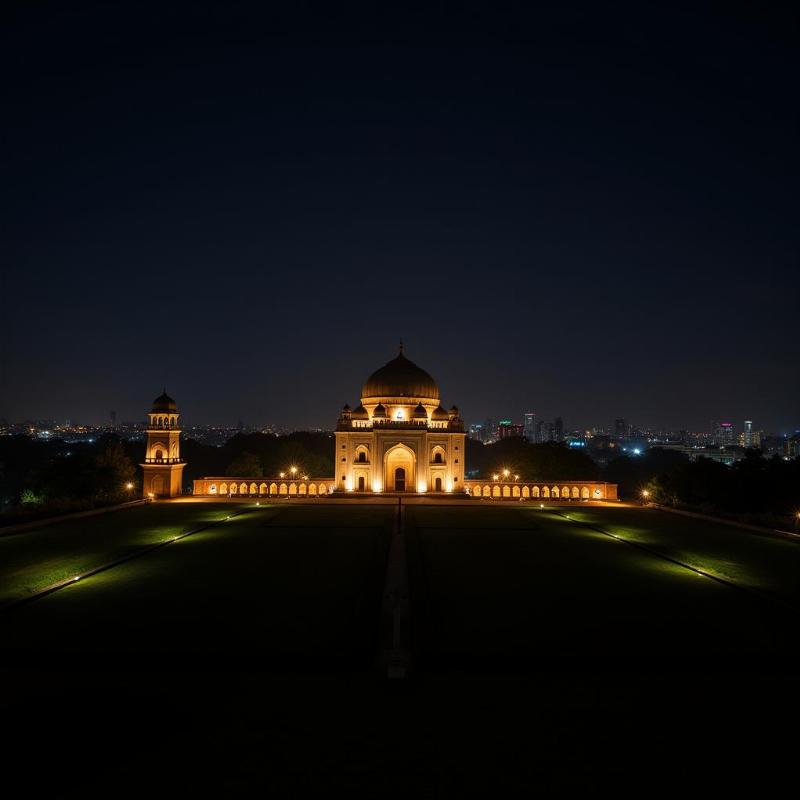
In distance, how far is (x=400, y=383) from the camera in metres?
49.4

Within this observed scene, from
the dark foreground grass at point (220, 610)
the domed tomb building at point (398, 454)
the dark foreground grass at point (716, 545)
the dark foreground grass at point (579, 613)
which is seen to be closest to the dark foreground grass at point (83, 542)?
the dark foreground grass at point (220, 610)

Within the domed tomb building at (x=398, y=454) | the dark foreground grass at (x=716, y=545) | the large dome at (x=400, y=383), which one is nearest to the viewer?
the dark foreground grass at (x=716, y=545)

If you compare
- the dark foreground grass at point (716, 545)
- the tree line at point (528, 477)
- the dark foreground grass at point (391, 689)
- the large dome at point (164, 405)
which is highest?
the large dome at point (164, 405)

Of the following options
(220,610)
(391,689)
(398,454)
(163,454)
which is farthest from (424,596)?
(163,454)

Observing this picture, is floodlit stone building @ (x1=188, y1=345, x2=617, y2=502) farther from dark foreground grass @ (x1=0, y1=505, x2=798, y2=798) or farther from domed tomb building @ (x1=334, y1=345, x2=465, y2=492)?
dark foreground grass @ (x1=0, y1=505, x2=798, y2=798)

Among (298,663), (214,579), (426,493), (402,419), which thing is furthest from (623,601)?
(402,419)

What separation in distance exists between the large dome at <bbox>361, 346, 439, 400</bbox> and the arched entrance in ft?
16.2

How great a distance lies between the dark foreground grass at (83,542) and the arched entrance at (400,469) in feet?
45.0

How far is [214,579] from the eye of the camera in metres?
17.2

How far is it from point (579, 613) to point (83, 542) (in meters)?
17.5

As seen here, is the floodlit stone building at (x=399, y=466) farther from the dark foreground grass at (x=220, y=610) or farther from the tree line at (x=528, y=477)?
the dark foreground grass at (x=220, y=610)

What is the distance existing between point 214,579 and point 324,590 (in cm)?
320

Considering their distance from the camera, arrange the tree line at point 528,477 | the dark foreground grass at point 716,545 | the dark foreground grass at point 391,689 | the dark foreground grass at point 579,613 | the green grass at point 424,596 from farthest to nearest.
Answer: the tree line at point 528,477
the dark foreground grass at point 716,545
the green grass at point 424,596
the dark foreground grass at point 579,613
the dark foreground grass at point 391,689

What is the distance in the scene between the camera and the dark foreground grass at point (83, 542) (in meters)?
17.3
